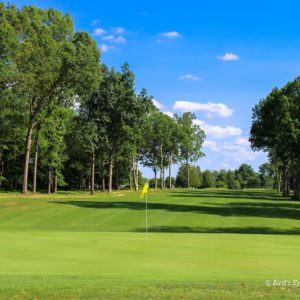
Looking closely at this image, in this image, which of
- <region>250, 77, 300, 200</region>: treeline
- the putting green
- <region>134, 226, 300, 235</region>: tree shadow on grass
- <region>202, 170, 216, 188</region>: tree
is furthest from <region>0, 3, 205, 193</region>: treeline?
<region>202, 170, 216, 188</region>: tree

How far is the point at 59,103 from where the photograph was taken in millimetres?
61812

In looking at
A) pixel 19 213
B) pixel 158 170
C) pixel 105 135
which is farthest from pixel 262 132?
pixel 158 170

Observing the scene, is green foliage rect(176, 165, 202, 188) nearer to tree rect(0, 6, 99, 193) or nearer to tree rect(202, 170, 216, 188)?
tree rect(202, 170, 216, 188)

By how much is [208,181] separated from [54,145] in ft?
373

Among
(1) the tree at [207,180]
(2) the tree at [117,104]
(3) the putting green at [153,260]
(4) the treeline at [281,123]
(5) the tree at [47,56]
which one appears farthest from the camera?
(1) the tree at [207,180]

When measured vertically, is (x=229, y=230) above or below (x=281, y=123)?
below

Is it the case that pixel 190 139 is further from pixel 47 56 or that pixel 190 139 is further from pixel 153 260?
pixel 153 260

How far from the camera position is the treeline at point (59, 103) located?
4653 cm

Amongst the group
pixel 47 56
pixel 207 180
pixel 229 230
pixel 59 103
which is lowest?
pixel 229 230

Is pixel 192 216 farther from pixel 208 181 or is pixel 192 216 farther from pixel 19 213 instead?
pixel 208 181

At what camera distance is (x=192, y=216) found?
3638 centimetres

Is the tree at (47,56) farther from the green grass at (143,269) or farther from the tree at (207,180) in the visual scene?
the tree at (207,180)

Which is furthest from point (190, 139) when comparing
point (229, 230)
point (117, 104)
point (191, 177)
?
point (229, 230)

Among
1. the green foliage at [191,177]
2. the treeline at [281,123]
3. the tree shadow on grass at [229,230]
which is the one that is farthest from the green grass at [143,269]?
the green foliage at [191,177]
